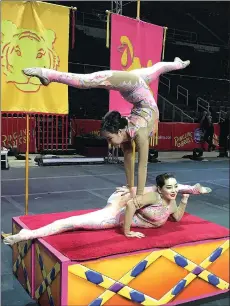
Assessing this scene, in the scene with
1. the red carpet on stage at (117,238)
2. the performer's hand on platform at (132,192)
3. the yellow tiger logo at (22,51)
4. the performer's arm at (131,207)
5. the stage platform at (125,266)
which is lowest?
the stage platform at (125,266)

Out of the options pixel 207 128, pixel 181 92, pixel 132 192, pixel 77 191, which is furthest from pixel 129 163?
pixel 181 92

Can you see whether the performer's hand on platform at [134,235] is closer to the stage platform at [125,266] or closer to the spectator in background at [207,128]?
the stage platform at [125,266]

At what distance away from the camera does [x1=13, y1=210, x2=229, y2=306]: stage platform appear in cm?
232

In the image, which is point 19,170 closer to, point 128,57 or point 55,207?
point 55,207

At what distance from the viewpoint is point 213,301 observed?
9.09 ft

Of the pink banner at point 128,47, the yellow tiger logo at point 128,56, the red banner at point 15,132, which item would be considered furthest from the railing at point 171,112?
the yellow tiger logo at point 128,56

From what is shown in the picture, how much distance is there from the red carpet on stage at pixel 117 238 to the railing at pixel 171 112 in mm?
12166

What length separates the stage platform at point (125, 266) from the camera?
232 centimetres

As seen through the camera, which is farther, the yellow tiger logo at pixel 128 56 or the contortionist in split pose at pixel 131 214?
the yellow tiger logo at pixel 128 56

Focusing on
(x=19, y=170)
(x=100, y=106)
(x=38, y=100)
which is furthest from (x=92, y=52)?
(x=38, y=100)

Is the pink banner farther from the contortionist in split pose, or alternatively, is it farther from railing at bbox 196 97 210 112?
railing at bbox 196 97 210 112

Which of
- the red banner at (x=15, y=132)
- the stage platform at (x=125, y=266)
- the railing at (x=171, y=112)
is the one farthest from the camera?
the railing at (x=171, y=112)

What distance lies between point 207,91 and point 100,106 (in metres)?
5.47

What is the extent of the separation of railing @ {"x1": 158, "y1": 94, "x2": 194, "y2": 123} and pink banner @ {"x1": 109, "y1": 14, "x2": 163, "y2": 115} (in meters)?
11.2
